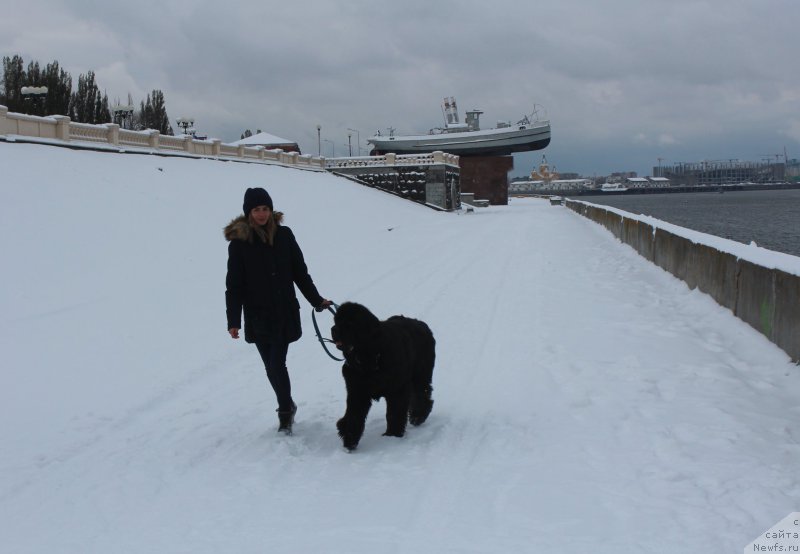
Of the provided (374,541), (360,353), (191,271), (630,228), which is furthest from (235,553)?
(630,228)

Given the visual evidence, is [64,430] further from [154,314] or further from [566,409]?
[154,314]

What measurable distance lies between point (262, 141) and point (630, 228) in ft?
178

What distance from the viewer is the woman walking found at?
584 cm

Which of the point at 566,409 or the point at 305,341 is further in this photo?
the point at 305,341

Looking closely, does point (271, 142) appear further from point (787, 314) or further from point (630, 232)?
point (787, 314)

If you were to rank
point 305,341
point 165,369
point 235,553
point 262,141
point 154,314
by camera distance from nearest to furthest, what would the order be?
point 235,553, point 165,369, point 305,341, point 154,314, point 262,141

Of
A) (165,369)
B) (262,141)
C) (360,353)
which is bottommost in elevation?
(165,369)

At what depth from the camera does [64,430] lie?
20.8 ft

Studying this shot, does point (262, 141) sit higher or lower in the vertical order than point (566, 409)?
higher

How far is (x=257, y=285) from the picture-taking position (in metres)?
5.88

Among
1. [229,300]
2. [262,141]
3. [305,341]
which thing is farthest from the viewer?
[262,141]

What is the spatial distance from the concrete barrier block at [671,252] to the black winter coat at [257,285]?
375 inches

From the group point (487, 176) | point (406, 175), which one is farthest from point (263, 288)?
point (487, 176)

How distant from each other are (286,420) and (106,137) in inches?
899
